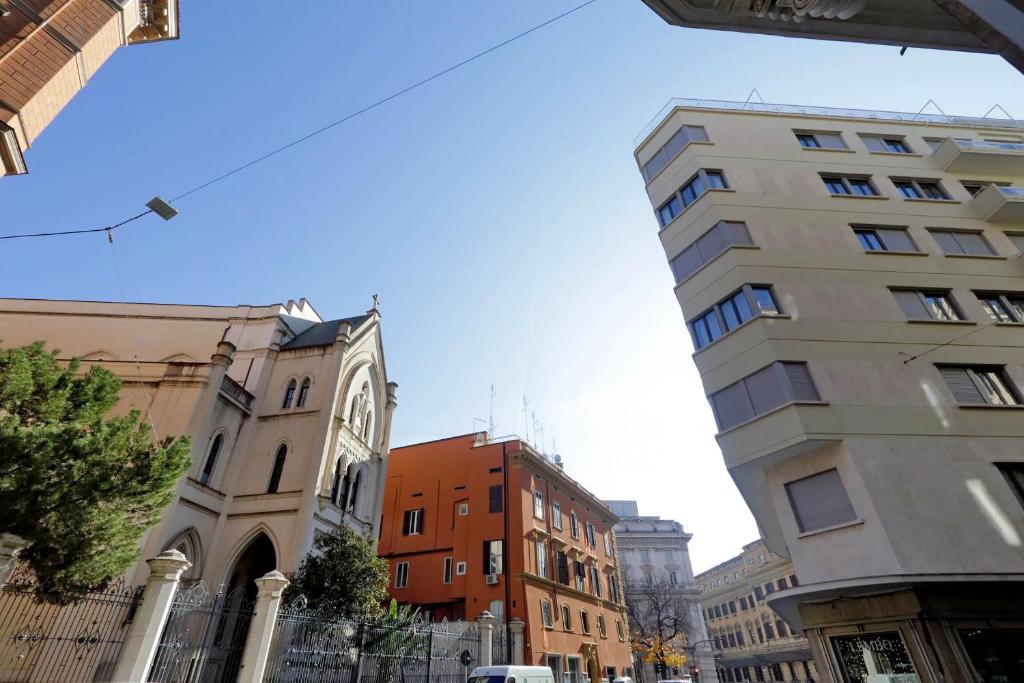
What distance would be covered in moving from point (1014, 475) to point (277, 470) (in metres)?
25.5

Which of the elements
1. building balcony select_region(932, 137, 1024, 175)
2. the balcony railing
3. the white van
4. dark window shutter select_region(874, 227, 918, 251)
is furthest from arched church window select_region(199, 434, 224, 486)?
building balcony select_region(932, 137, 1024, 175)

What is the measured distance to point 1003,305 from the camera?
17062 millimetres

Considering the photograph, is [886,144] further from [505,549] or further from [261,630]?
[261,630]

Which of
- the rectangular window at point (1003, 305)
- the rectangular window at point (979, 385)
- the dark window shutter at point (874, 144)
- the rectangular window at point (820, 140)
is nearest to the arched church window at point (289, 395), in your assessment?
the rectangular window at point (979, 385)

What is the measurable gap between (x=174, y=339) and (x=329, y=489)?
42.2ft

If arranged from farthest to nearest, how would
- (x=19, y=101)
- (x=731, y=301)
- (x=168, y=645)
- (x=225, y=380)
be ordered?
(x=225, y=380) < (x=731, y=301) < (x=168, y=645) < (x=19, y=101)

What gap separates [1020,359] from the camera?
605 inches

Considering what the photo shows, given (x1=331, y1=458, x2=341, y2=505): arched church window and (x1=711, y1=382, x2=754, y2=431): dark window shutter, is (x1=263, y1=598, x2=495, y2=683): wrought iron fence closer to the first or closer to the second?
(x1=331, y1=458, x2=341, y2=505): arched church window

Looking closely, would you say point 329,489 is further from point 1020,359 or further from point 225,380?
Answer: point 1020,359

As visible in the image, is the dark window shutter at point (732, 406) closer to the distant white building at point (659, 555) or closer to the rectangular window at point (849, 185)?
the rectangular window at point (849, 185)

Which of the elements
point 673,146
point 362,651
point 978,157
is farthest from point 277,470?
point 978,157

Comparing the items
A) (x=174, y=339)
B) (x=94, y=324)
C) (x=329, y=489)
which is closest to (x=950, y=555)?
(x=329, y=489)

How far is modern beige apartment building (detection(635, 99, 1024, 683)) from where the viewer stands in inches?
455

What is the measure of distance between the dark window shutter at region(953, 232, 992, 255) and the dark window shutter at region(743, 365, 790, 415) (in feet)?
36.3
